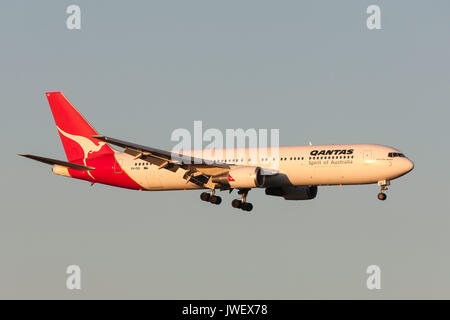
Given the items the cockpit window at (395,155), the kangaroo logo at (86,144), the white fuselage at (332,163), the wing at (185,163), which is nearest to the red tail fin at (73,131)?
the kangaroo logo at (86,144)

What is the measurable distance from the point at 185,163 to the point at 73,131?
1549cm

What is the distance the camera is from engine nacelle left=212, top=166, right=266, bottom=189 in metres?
79.1

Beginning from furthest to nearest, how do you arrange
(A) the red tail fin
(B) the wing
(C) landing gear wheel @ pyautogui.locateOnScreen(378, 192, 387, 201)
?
(A) the red tail fin → (C) landing gear wheel @ pyautogui.locateOnScreen(378, 192, 387, 201) → (B) the wing

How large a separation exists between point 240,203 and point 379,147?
43.5 ft

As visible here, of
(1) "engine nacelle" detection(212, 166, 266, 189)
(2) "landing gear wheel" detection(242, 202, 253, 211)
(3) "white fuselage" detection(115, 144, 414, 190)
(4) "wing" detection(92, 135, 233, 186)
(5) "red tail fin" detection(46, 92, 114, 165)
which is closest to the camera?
(4) "wing" detection(92, 135, 233, 186)

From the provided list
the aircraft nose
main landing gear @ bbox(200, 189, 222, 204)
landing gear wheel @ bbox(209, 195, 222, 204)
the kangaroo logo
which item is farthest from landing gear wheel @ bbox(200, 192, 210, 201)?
the aircraft nose

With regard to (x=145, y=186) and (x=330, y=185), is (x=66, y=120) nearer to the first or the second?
(x=145, y=186)

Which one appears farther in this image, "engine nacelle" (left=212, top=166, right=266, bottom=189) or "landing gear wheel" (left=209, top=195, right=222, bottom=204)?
"landing gear wheel" (left=209, top=195, right=222, bottom=204)

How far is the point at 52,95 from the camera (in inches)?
3622

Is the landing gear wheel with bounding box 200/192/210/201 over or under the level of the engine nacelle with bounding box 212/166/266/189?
under

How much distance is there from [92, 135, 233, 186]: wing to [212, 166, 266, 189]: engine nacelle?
3.85ft

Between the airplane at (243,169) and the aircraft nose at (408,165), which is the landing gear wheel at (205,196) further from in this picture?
the aircraft nose at (408,165)

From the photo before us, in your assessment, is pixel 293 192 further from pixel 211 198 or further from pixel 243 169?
pixel 243 169

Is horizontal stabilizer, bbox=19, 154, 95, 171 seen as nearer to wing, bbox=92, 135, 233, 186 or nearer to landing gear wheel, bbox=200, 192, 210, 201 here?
wing, bbox=92, 135, 233, 186
